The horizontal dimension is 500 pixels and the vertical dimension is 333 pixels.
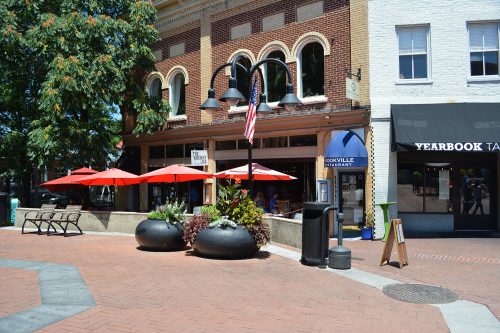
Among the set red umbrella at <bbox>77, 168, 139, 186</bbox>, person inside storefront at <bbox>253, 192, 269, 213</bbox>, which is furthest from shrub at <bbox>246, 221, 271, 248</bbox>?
red umbrella at <bbox>77, 168, 139, 186</bbox>

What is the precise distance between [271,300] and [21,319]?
325cm

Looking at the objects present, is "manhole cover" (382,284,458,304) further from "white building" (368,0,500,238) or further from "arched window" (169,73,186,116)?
"arched window" (169,73,186,116)

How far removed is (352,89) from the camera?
557 inches

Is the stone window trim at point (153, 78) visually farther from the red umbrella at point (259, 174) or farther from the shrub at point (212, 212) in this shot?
the shrub at point (212, 212)

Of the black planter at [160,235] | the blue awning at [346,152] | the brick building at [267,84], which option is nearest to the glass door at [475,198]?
the brick building at [267,84]

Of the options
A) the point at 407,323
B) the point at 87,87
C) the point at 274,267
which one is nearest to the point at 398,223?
the point at 274,267

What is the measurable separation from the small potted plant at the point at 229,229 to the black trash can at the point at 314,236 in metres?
1.20

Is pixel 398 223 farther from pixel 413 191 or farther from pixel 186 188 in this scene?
pixel 186 188

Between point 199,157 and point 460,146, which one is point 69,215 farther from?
point 460,146

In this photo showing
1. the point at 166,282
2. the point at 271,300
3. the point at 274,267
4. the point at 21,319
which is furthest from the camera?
the point at 274,267

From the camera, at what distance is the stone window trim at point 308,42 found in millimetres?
15531

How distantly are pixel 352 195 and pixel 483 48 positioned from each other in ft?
20.0

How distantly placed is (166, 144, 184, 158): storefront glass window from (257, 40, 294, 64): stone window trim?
5855mm

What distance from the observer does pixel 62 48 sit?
17.3 meters
